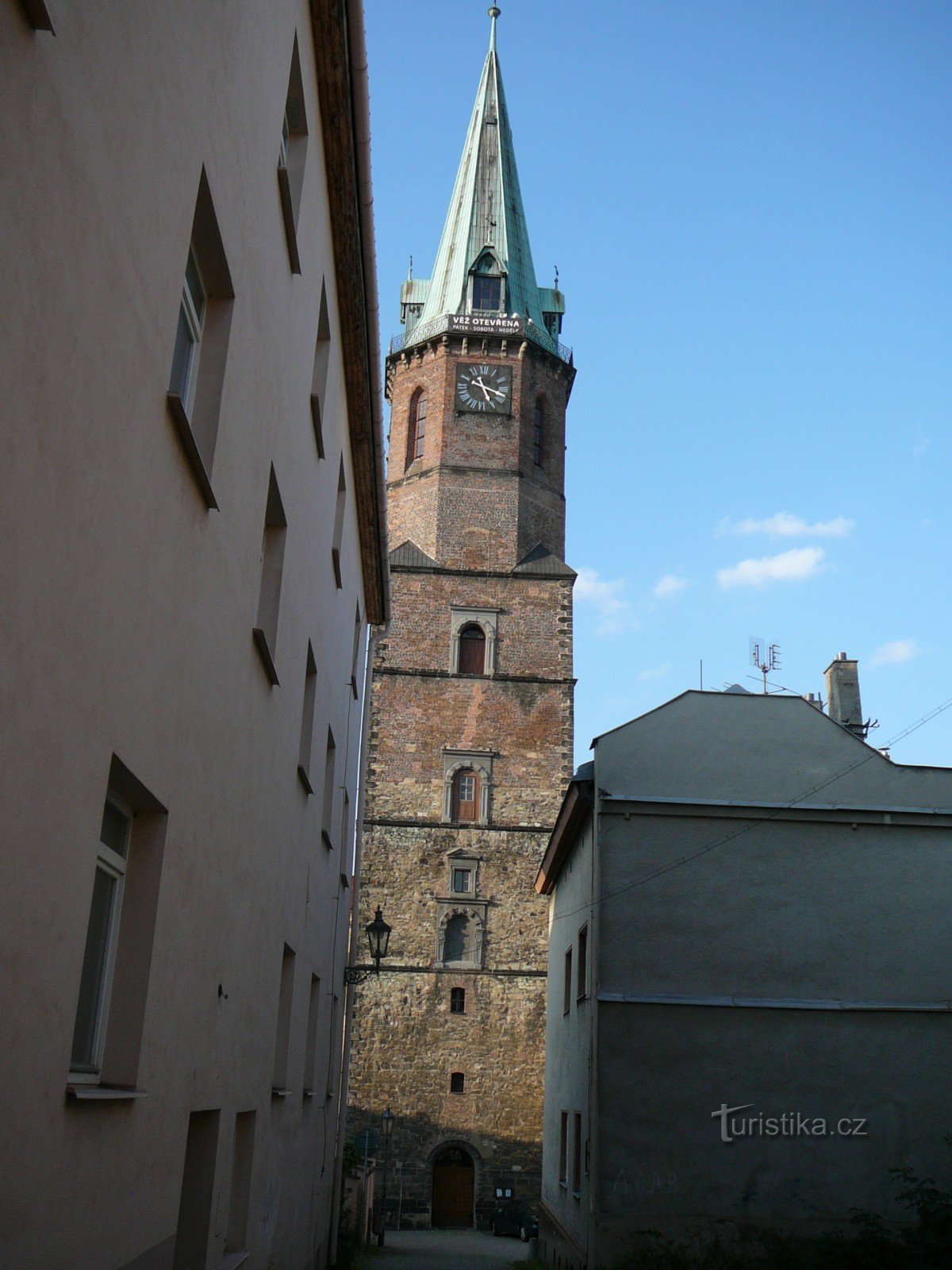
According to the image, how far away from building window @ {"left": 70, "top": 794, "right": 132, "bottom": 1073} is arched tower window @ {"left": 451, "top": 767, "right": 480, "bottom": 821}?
93.1 feet

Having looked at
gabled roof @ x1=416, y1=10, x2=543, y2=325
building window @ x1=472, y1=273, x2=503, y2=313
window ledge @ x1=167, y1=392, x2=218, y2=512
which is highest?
gabled roof @ x1=416, y1=10, x2=543, y2=325

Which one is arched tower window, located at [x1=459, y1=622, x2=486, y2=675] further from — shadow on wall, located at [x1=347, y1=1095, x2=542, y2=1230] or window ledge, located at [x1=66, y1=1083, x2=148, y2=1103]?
window ledge, located at [x1=66, y1=1083, x2=148, y2=1103]

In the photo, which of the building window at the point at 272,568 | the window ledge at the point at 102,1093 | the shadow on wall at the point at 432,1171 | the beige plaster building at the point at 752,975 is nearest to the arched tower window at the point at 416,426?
the shadow on wall at the point at 432,1171

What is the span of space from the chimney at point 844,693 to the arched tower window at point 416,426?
1677 cm

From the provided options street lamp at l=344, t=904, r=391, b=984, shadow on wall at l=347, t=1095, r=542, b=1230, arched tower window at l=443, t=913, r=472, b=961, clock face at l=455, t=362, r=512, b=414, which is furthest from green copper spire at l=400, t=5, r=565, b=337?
street lamp at l=344, t=904, r=391, b=984

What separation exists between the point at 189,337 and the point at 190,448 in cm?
96

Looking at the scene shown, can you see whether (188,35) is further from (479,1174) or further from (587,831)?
(479,1174)

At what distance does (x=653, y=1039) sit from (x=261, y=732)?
9478 millimetres

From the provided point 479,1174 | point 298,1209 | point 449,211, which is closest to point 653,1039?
point 298,1209

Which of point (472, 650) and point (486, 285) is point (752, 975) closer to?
point (472, 650)

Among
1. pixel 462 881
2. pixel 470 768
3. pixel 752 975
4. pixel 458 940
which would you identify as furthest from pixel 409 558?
pixel 752 975

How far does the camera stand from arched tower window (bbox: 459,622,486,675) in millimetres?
35094

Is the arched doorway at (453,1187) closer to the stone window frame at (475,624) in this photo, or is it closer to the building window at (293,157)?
the stone window frame at (475,624)

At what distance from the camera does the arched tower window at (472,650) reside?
35.1m
